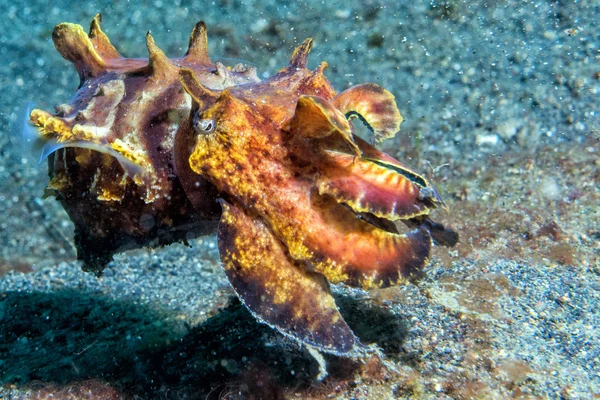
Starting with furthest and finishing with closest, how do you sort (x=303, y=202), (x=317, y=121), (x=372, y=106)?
(x=372, y=106) < (x=303, y=202) < (x=317, y=121)

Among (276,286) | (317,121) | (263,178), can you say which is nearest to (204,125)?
(263,178)

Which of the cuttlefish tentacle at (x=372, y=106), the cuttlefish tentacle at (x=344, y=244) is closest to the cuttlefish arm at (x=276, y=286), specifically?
the cuttlefish tentacle at (x=344, y=244)

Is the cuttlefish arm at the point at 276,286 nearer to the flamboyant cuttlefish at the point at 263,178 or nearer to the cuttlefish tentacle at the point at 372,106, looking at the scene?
the flamboyant cuttlefish at the point at 263,178

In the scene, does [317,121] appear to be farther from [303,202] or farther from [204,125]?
[204,125]

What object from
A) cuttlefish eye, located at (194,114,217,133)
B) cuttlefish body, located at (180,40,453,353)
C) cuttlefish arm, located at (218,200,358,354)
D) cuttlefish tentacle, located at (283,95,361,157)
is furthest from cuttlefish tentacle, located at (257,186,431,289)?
cuttlefish eye, located at (194,114,217,133)

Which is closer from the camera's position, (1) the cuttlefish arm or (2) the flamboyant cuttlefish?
(2) the flamboyant cuttlefish

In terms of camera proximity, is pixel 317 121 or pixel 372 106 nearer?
pixel 317 121

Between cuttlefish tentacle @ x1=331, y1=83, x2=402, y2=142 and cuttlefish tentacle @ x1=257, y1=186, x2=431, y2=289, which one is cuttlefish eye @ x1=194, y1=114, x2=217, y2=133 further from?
cuttlefish tentacle @ x1=331, y1=83, x2=402, y2=142

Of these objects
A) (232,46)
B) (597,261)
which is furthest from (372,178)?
(232,46)
